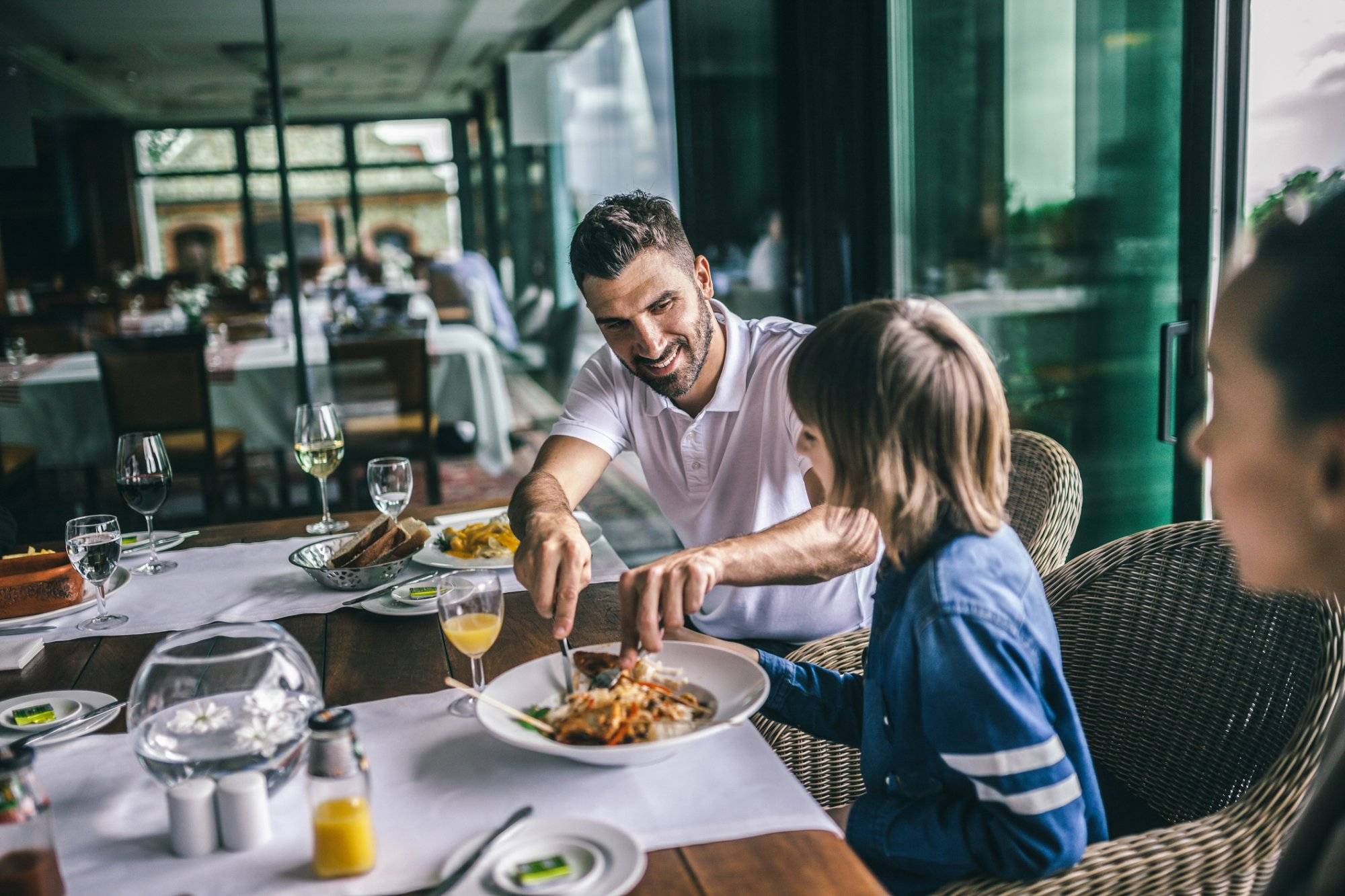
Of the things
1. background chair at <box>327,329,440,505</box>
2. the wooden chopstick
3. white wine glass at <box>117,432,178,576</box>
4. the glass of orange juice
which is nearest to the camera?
the wooden chopstick

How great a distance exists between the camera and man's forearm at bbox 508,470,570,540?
Answer: 5.12ft

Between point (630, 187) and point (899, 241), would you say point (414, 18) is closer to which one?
point (630, 187)

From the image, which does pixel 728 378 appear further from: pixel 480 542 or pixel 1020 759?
pixel 1020 759

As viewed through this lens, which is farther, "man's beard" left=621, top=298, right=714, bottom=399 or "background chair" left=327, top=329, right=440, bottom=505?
"background chair" left=327, top=329, right=440, bottom=505

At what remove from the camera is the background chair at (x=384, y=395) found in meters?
4.04

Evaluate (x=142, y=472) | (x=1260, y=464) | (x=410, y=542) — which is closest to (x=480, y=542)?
(x=410, y=542)

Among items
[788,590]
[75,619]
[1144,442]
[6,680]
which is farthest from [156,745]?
[1144,442]

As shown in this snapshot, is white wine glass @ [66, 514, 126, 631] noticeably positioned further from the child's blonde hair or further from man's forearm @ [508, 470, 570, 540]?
the child's blonde hair

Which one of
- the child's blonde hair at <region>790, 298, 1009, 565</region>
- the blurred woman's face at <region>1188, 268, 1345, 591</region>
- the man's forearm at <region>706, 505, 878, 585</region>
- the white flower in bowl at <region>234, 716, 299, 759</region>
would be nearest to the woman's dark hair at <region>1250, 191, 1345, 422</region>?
the blurred woman's face at <region>1188, 268, 1345, 591</region>

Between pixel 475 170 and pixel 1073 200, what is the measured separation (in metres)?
2.93

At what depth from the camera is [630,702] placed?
1.03 m

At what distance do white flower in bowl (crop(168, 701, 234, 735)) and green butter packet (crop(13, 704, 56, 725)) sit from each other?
316 millimetres

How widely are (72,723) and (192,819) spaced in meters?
0.37

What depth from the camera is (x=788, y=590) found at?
5.74 ft
